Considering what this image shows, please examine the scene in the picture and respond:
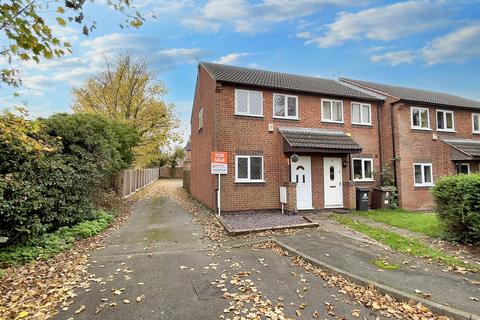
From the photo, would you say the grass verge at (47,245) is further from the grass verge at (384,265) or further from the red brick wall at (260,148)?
the grass verge at (384,265)

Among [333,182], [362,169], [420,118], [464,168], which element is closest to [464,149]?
[464,168]

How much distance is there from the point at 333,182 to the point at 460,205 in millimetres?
6344

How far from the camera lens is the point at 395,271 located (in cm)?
546

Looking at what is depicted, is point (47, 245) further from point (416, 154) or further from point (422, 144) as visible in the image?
point (422, 144)

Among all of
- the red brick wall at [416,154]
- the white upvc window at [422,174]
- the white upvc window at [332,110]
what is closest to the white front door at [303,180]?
the white upvc window at [332,110]

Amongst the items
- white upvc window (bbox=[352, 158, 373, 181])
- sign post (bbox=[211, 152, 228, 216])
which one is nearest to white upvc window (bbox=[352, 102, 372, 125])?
white upvc window (bbox=[352, 158, 373, 181])

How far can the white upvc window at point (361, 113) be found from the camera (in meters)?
15.0

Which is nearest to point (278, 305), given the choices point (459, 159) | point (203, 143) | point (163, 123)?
point (203, 143)

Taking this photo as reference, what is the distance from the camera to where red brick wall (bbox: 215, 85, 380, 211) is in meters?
12.1

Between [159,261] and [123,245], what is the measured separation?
2.08 meters

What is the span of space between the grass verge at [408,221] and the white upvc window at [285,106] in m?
5.89

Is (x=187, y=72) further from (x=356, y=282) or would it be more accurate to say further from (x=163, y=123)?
(x=356, y=282)

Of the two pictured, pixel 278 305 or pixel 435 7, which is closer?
pixel 278 305

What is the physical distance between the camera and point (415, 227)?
381 inches
